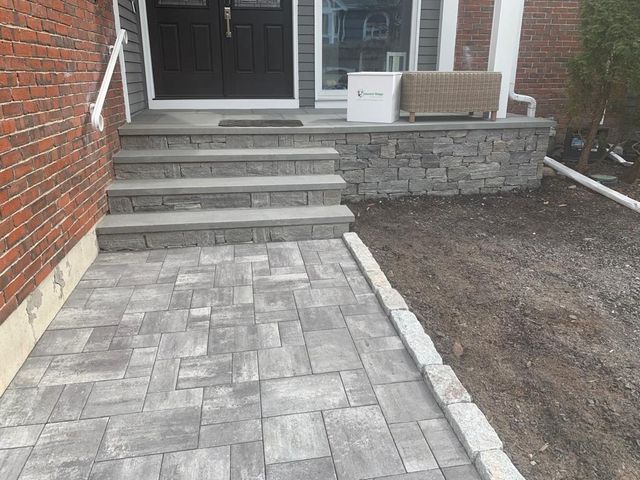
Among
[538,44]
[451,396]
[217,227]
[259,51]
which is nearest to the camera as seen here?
[451,396]

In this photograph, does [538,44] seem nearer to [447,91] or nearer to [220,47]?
[447,91]

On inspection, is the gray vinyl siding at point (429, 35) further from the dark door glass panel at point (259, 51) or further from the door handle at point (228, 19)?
the door handle at point (228, 19)

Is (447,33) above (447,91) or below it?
above

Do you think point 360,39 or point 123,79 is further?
point 360,39

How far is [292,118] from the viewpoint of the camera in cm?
499

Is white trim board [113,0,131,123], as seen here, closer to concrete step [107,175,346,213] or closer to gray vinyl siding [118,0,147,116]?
gray vinyl siding [118,0,147,116]

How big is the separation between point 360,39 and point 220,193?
335 centimetres

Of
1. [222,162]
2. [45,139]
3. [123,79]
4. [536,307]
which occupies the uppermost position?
[123,79]

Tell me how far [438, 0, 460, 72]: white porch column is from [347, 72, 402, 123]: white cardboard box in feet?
4.95

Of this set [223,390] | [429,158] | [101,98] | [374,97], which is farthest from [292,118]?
[223,390]

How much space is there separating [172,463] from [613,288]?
2.81 metres

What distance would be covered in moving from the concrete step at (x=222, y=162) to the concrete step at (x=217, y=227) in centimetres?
41

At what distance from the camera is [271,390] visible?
6.66ft

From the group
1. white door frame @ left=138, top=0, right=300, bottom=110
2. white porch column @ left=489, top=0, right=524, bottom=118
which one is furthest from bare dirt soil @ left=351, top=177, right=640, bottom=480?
white door frame @ left=138, top=0, right=300, bottom=110
